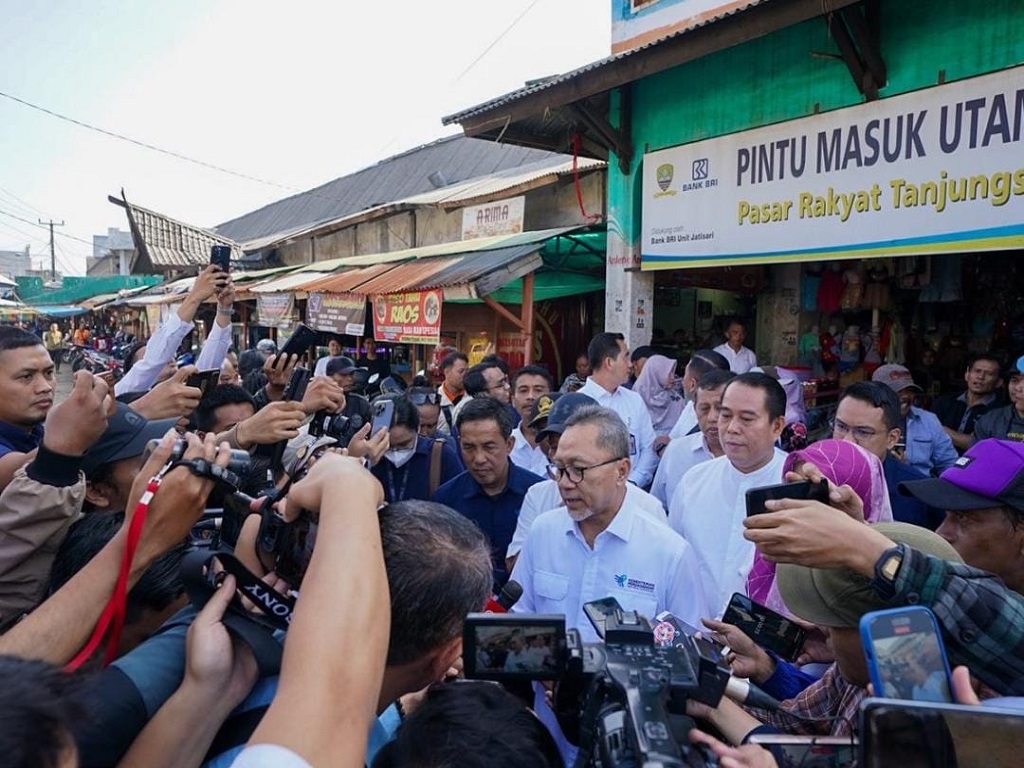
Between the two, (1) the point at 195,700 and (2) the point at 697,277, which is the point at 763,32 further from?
(1) the point at 195,700

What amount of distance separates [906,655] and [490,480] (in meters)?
2.36

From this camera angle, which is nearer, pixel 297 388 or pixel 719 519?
pixel 297 388

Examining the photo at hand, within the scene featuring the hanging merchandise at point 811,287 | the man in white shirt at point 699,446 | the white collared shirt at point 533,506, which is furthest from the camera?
the hanging merchandise at point 811,287

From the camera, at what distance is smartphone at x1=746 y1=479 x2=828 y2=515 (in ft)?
4.40

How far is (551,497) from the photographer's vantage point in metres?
2.95

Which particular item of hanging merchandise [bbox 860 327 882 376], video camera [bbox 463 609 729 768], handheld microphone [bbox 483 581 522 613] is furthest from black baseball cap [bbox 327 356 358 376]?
hanging merchandise [bbox 860 327 882 376]

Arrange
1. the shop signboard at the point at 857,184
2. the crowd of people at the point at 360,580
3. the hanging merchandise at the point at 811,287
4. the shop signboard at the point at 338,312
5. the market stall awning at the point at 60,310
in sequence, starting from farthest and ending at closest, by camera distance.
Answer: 1. the market stall awning at the point at 60,310
2. the shop signboard at the point at 338,312
3. the hanging merchandise at the point at 811,287
4. the shop signboard at the point at 857,184
5. the crowd of people at the point at 360,580

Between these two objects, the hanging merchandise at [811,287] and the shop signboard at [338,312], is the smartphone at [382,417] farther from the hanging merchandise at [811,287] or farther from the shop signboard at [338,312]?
the shop signboard at [338,312]

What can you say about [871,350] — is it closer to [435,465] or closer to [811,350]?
[811,350]

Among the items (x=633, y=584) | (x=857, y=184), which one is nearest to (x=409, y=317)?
(x=857, y=184)

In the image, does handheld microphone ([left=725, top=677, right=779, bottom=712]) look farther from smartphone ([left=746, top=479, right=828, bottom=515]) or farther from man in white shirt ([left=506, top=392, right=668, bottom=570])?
man in white shirt ([left=506, top=392, right=668, bottom=570])

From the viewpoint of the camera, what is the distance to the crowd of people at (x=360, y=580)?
927mm

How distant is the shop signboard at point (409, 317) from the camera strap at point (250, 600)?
661 cm

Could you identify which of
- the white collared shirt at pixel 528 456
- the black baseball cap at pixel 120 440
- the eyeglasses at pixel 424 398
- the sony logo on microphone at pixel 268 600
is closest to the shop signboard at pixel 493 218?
the eyeglasses at pixel 424 398
